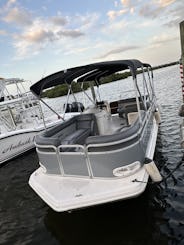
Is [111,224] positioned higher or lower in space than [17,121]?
lower

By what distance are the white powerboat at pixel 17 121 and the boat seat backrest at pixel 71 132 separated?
1.86 m

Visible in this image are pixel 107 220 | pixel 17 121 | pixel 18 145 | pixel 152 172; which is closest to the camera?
pixel 152 172

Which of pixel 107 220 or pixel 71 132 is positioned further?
pixel 71 132

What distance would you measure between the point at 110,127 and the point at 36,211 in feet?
10.7

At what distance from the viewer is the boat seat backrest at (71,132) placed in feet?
15.5

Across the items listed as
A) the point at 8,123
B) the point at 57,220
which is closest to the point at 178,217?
the point at 57,220

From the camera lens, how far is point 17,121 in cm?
1112

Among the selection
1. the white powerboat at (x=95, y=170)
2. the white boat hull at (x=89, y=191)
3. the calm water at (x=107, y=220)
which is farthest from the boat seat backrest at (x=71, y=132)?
the calm water at (x=107, y=220)

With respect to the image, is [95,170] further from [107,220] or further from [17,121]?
[17,121]

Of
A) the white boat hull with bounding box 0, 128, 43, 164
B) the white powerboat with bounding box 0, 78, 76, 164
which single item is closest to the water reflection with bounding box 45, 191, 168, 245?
the white powerboat with bounding box 0, 78, 76, 164

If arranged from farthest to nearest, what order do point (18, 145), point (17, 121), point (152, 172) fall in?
point (17, 121), point (18, 145), point (152, 172)

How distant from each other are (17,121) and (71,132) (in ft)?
19.2

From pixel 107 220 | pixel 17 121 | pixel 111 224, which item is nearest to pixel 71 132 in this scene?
pixel 107 220

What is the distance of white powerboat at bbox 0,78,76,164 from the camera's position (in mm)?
8672
